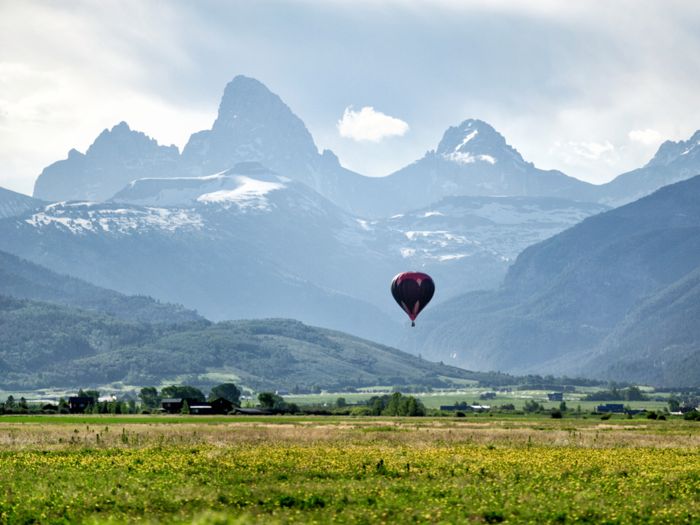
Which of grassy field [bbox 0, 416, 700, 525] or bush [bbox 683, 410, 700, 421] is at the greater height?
grassy field [bbox 0, 416, 700, 525]

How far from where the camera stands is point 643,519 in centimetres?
3325

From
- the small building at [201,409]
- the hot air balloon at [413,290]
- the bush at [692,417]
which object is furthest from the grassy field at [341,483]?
the small building at [201,409]

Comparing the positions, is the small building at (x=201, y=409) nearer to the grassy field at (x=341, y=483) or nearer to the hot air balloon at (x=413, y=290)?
the hot air balloon at (x=413, y=290)

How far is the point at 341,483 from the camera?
41.7 m

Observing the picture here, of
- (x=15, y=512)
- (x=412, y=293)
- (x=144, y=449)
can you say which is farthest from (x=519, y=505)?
(x=412, y=293)

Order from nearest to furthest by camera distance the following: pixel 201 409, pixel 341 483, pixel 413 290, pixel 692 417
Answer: pixel 341 483, pixel 413 290, pixel 692 417, pixel 201 409

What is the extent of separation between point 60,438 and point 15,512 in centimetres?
4109

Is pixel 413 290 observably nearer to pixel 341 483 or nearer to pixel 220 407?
pixel 220 407

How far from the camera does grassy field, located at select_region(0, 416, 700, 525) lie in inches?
1323

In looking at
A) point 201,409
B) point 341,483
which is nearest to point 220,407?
point 201,409

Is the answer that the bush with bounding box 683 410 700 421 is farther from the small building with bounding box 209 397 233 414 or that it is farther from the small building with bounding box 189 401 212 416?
the small building with bounding box 189 401 212 416

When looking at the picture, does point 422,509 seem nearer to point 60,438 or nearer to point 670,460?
point 670,460

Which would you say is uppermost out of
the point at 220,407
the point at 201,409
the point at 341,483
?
the point at 341,483

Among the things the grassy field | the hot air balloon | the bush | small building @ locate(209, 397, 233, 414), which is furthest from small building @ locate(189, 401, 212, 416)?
the grassy field
